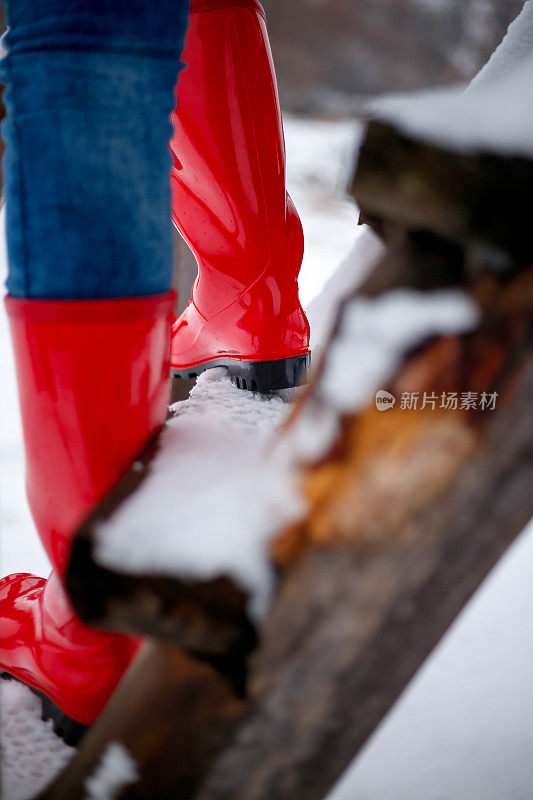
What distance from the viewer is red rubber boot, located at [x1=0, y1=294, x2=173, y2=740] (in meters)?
0.32

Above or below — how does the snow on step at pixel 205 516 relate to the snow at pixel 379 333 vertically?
below

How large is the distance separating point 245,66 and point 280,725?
1.77ft

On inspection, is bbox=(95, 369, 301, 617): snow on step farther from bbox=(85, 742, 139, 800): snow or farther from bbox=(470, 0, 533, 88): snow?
bbox=(470, 0, 533, 88): snow

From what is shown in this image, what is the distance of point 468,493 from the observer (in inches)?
9.3

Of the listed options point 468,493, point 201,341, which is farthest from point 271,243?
point 468,493

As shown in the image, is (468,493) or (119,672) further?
(119,672)

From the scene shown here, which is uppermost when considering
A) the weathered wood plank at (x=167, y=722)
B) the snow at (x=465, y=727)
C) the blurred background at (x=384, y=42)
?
the blurred background at (x=384, y=42)

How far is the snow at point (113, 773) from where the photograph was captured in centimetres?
29

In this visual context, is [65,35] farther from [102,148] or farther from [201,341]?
[201,341]

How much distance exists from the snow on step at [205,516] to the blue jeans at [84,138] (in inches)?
4.0

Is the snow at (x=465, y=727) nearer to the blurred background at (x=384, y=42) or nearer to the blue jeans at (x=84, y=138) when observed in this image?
the blue jeans at (x=84, y=138)

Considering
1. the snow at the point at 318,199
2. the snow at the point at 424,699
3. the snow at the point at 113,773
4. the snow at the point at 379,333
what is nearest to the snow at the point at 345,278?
the snow at the point at 424,699

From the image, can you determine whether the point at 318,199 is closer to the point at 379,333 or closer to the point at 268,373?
the point at 268,373

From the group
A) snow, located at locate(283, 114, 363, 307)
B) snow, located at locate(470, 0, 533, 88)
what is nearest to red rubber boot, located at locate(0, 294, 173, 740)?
snow, located at locate(470, 0, 533, 88)
